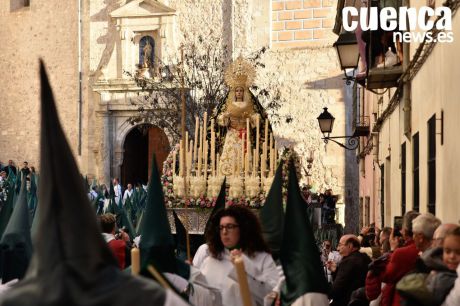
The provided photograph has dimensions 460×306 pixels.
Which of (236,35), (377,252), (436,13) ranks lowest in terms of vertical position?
(377,252)

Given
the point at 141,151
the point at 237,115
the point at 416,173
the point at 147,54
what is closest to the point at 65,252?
the point at 416,173

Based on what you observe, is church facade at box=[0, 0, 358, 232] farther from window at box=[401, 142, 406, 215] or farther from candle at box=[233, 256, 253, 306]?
candle at box=[233, 256, 253, 306]

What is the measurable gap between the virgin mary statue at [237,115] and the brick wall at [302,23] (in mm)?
19545

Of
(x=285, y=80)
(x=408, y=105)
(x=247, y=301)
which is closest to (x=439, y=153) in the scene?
(x=408, y=105)

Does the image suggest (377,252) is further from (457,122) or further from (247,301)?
(247,301)

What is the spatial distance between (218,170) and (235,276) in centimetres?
864

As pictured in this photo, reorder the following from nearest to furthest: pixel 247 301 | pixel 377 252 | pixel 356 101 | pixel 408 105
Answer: pixel 247 301, pixel 377 252, pixel 408 105, pixel 356 101

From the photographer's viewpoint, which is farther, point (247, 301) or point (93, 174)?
point (93, 174)

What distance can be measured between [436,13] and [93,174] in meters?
29.7

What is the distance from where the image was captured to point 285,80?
36062 mm

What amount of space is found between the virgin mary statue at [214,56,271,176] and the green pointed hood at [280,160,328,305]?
9.23 m

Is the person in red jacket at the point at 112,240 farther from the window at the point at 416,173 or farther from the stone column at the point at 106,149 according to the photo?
the stone column at the point at 106,149

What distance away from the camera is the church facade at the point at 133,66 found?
35719 mm

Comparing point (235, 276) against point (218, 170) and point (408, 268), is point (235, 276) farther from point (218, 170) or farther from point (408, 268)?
point (218, 170)
